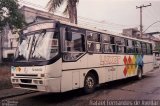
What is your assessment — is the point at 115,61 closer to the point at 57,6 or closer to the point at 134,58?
the point at 134,58

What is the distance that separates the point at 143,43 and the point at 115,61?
→ 19.9 ft

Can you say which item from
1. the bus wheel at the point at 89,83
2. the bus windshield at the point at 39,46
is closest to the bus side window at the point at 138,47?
the bus wheel at the point at 89,83

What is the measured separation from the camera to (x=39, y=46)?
9883 mm

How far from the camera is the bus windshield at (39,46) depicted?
31.6 feet

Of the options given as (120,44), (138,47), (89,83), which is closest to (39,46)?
(89,83)

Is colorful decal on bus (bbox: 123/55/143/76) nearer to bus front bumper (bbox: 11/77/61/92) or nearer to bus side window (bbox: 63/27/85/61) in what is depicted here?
bus side window (bbox: 63/27/85/61)

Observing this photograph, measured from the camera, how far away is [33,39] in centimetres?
1026

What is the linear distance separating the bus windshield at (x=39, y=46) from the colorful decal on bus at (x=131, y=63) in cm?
689

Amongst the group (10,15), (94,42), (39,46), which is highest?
(10,15)

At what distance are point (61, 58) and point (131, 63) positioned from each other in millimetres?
7969

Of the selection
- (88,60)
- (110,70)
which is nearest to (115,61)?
(110,70)

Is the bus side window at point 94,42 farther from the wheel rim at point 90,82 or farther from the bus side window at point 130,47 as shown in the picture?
the bus side window at point 130,47

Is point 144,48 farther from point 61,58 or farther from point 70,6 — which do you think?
point 61,58

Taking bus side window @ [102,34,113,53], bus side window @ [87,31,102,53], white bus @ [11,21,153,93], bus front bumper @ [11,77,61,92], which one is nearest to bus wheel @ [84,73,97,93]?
white bus @ [11,21,153,93]
